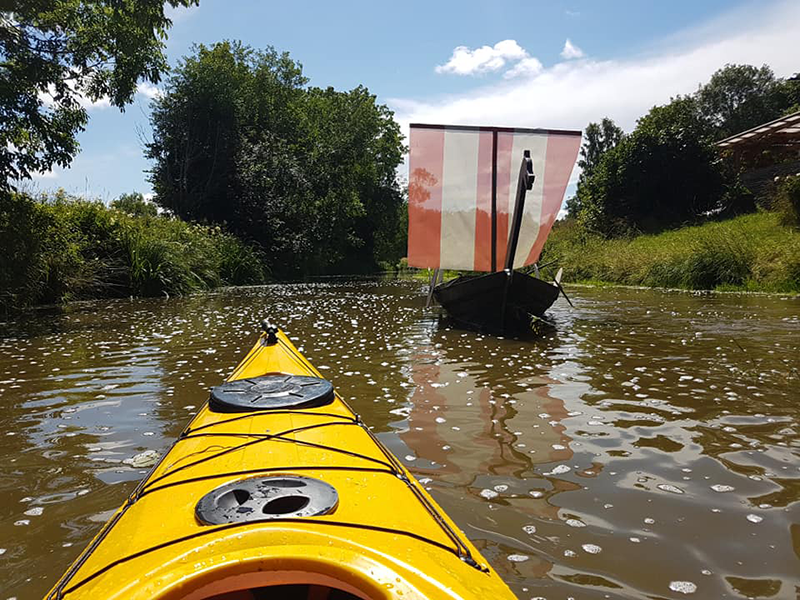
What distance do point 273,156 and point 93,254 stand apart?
17.8m

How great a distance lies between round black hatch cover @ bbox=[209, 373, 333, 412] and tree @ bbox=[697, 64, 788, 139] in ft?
173

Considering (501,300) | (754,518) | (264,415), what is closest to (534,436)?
(754,518)

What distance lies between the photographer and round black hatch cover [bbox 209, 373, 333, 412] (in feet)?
11.0

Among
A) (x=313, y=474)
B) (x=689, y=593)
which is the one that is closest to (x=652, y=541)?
(x=689, y=593)

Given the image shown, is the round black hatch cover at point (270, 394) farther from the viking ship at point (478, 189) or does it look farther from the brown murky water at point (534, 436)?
the viking ship at point (478, 189)

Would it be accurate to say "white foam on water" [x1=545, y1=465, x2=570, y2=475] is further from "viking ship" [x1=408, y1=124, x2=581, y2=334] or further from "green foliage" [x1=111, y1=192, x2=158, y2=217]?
"green foliage" [x1=111, y1=192, x2=158, y2=217]

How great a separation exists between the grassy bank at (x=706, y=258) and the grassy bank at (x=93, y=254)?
16.4 metres

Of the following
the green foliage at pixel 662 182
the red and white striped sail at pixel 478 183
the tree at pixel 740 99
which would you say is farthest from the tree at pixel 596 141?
the red and white striped sail at pixel 478 183

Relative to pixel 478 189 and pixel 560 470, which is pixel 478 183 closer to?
pixel 478 189

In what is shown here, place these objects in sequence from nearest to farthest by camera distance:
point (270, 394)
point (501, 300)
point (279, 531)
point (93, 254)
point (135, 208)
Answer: point (279, 531) < point (270, 394) < point (501, 300) < point (93, 254) < point (135, 208)

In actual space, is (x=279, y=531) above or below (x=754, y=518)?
above

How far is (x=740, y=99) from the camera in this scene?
4906cm

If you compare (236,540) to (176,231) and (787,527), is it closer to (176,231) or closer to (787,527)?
(787,527)

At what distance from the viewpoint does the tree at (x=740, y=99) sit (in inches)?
1781
